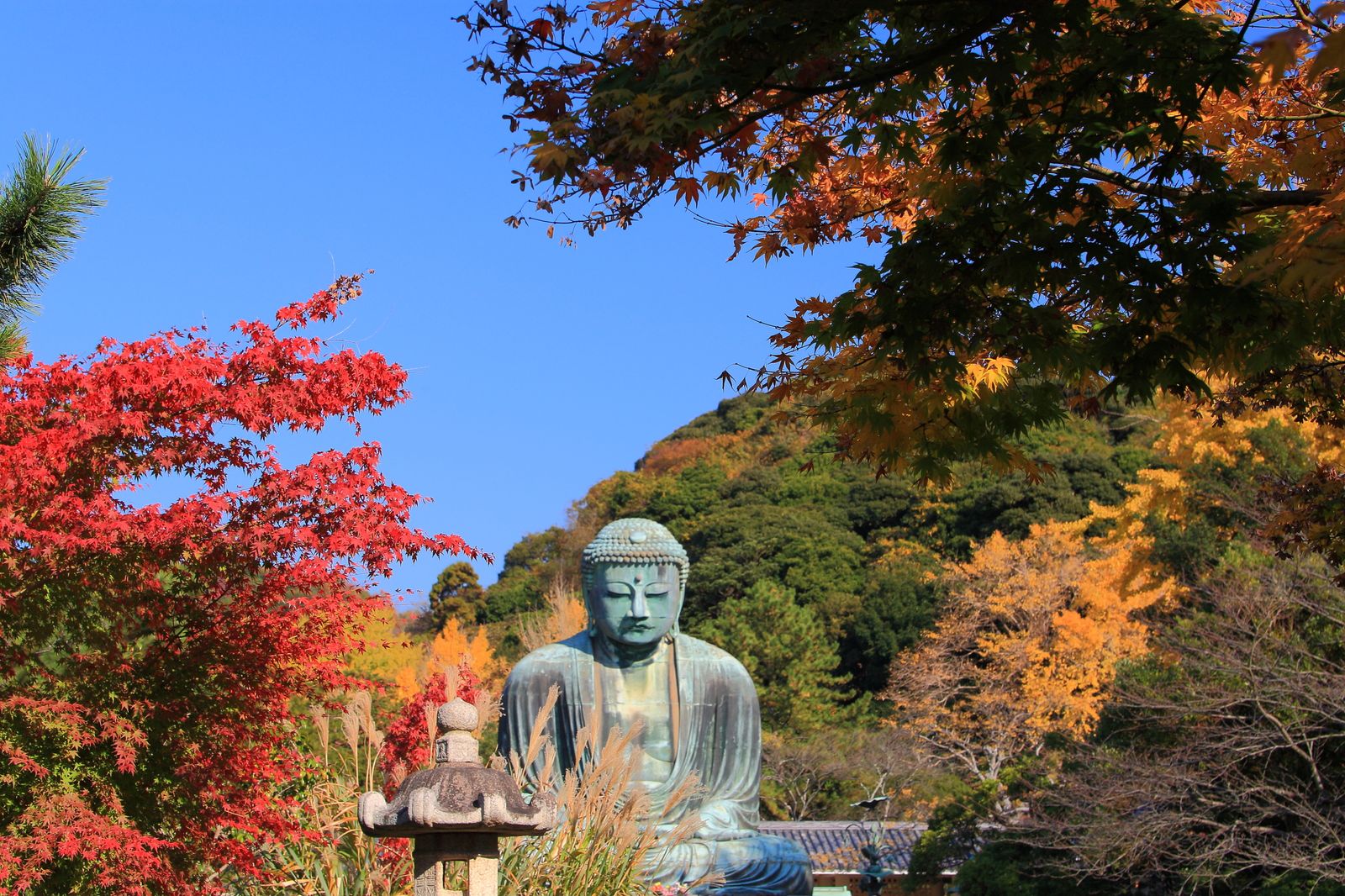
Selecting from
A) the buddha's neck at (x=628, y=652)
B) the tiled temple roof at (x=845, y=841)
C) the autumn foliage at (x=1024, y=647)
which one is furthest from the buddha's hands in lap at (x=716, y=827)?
the autumn foliage at (x=1024, y=647)

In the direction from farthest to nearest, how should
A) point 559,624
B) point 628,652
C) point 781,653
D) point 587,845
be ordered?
point 781,653 < point 559,624 < point 628,652 < point 587,845

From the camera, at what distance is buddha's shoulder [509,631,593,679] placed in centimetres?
998

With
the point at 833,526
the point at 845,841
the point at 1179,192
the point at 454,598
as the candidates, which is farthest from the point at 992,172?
the point at 454,598

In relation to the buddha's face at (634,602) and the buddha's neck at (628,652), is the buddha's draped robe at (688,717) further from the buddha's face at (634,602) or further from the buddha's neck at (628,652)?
the buddha's face at (634,602)

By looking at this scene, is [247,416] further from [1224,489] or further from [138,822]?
[1224,489]

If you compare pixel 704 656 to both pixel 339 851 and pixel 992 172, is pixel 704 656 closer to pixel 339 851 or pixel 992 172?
pixel 339 851

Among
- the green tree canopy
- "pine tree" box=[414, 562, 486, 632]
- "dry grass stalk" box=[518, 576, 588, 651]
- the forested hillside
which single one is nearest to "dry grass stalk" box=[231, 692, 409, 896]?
"dry grass stalk" box=[518, 576, 588, 651]

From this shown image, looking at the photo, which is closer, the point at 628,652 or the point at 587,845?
the point at 587,845

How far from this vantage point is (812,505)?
153 ft

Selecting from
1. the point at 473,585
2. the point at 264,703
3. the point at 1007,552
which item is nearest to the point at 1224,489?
the point at 1007,552

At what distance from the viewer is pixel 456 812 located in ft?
17.0

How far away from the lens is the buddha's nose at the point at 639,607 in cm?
987

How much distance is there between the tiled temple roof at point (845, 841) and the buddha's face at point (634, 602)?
17525mm

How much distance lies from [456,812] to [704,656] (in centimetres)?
511
